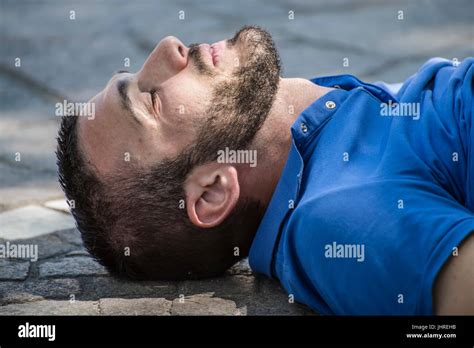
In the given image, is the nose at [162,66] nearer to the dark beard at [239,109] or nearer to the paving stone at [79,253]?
the dark beard at [239,109]

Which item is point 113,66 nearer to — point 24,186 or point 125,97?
point 24,186

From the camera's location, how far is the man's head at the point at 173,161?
2637mm

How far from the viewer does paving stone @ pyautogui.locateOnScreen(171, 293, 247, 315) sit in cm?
262

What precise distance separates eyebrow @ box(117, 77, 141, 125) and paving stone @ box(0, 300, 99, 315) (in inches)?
21.3

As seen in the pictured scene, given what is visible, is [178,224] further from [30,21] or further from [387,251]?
[30,21]

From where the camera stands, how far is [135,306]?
267cm

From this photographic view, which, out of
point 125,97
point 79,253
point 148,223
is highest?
point 125,97

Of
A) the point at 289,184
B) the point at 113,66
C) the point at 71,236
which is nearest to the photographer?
the point at 289,184

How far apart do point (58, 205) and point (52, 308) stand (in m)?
0.89

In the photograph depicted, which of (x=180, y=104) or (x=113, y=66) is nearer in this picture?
(x=180, y=104)

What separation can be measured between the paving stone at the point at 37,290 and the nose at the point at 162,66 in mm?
638

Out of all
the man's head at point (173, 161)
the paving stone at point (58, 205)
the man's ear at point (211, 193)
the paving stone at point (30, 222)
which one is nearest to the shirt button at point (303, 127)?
the man's head at point (173, 161)

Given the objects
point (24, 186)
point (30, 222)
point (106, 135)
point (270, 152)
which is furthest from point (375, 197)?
point (24, 186)

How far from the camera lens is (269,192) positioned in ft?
8.87
